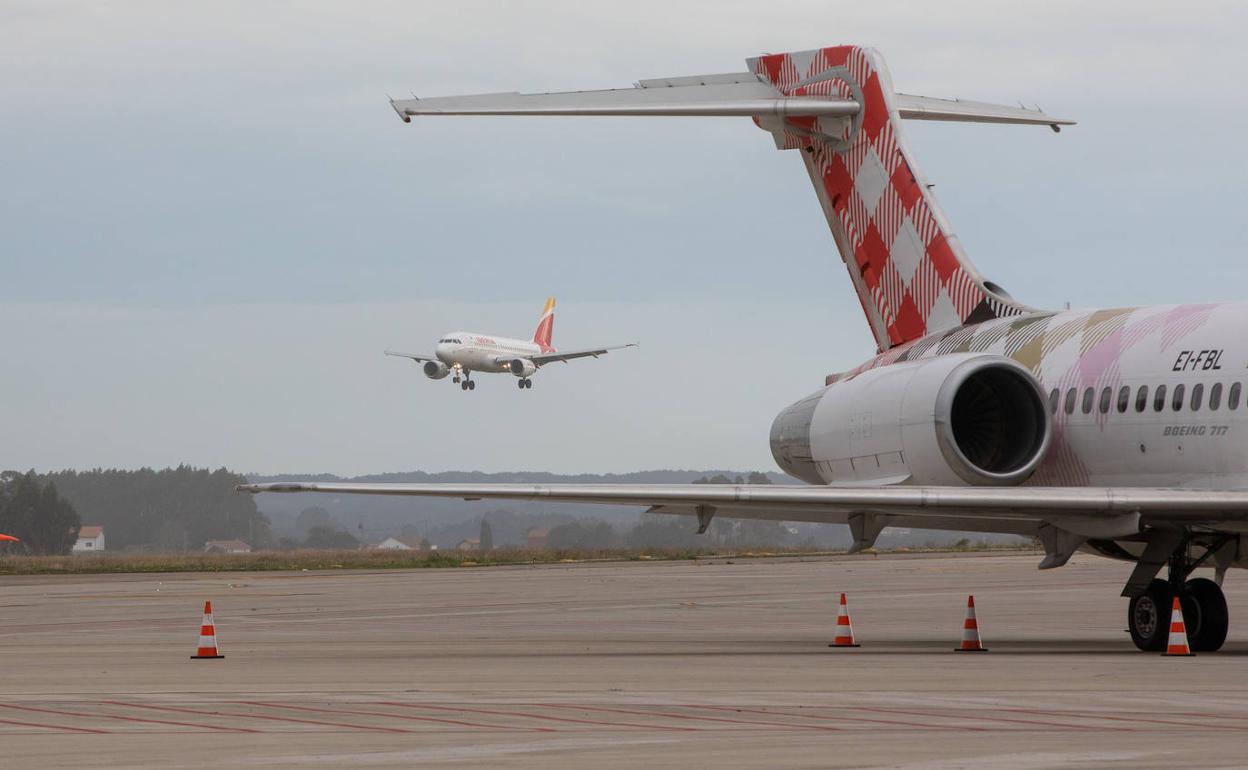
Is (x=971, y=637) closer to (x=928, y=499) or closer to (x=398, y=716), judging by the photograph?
(x=928, y=499)

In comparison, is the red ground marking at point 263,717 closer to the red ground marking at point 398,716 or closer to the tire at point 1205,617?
the red ground marking at point 398,716

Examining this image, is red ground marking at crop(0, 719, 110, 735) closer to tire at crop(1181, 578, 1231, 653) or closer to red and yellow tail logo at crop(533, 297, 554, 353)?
tire at crop(1181, 578, 1231, 653)

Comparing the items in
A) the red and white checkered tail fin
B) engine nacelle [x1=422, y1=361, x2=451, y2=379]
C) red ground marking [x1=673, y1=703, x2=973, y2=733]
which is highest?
engine nacelle [x1=422, y1=361, x2=451, y2=379]

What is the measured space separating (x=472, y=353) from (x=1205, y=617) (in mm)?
78974

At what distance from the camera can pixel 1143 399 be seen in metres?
18.4

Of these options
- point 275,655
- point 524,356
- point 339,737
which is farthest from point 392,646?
point 524,356

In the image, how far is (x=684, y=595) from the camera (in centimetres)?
3228


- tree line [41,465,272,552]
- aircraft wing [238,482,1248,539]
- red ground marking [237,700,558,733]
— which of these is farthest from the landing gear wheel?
tree line [41,465,272,552]

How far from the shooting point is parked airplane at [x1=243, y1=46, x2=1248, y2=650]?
17547 millimetres

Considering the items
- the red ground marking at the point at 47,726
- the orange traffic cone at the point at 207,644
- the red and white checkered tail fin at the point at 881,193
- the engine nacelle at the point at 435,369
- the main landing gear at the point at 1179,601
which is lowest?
the red ground marking at the point at 47,726

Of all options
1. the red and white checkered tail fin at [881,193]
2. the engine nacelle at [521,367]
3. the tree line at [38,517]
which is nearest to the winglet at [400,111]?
the red and white checkered tail fin at [881,193]

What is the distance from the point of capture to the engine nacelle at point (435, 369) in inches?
3770

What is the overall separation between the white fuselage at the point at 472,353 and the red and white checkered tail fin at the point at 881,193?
72.4m

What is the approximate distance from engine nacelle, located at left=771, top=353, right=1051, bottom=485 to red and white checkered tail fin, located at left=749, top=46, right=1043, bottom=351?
1.94 m
